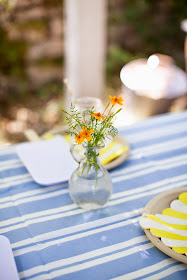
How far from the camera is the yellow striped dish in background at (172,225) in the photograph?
0.89m

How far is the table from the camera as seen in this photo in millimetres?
855

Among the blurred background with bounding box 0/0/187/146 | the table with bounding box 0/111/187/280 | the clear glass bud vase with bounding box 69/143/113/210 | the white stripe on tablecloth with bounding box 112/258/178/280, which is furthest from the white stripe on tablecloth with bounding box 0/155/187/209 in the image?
the blurred background with bounding box 0/0/187/146

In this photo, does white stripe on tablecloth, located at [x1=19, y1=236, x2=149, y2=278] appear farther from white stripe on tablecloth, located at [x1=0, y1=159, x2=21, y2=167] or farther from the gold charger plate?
A: white stripe on tablecloth, located at [x1=0, y1=159, x2=21, y2=167]

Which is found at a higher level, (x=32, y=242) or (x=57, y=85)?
(x=32, y=242)

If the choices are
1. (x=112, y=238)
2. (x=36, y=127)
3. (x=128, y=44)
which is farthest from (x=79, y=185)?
(x=128, y=44)

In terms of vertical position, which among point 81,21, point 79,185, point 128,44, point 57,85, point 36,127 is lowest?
point 36,127

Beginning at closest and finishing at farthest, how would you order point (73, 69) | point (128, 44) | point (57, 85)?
1. point (73, 69)
2. point (57, 85)
3. point (128, 44)

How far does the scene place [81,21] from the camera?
2592 mm

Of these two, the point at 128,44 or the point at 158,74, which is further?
the point at 128,44

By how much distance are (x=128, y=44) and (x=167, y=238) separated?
3.82m

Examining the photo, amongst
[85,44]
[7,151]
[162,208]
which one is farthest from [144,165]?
[85,44]

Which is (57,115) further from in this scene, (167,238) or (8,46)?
(167,238)

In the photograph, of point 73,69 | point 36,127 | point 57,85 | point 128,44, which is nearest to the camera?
point 73,69

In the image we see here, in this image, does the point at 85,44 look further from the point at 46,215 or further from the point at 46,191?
the point at 46,215
